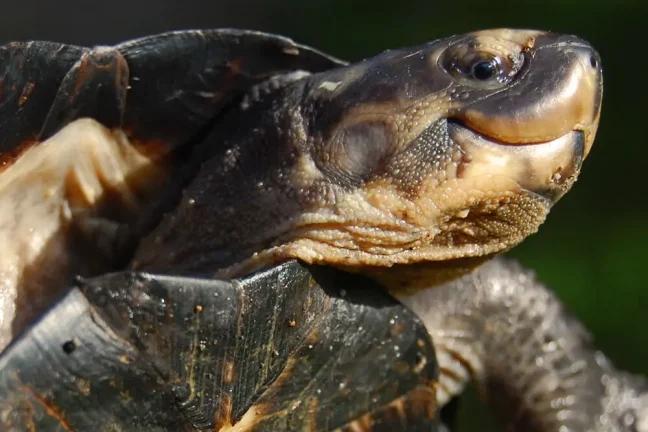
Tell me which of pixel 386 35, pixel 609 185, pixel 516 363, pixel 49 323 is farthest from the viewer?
pixel 386 35

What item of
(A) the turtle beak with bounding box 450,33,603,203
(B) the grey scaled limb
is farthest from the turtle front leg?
(A) the turtle beak with bounding box 450,33,603,203

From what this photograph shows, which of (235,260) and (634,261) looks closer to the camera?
(235,260)

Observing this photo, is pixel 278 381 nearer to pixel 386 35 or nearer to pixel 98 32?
pixel 386 35

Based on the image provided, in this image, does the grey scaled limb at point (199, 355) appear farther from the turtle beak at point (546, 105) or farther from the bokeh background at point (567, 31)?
the bokeh background at point (567, 31)

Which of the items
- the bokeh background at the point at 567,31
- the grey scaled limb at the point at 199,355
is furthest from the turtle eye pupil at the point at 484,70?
the bokeh background at the point at 567,31

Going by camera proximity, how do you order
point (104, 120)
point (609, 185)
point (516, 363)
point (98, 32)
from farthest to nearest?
point (98, 32)
point (609, 185)
point (516, 363)
point (104, 120)

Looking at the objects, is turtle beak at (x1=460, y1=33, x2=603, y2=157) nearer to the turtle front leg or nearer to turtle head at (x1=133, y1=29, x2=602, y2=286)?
turtle head at (x1=133, y1=29, x2=602, y2=286)

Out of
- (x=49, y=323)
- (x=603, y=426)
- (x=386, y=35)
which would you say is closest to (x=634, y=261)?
(x=603, y=426)

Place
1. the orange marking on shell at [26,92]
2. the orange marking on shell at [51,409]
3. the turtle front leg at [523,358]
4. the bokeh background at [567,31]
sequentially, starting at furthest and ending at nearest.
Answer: the bokeh background at [567,31] < the turtle front leg at [523,358] < the orange marking on shell at [26,92] < the orange marking on shell at [51,409]

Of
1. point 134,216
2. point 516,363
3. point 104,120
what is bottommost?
point 516,363
